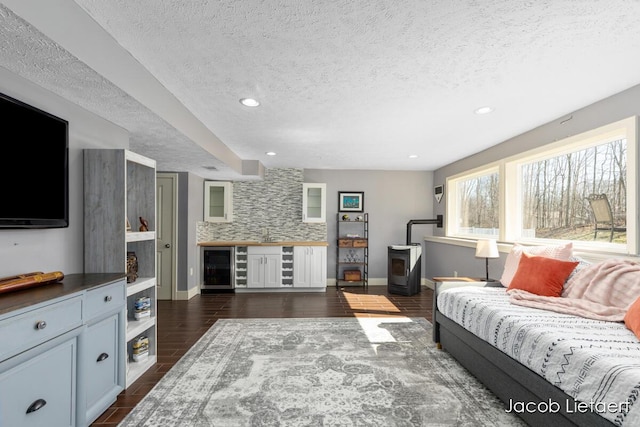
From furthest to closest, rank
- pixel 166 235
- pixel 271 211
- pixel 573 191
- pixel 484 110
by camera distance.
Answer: pixel 271 211 → pixel 166 235 → pixel 573 191 → pixel 484 110

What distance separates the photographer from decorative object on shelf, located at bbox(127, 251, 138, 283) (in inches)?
104

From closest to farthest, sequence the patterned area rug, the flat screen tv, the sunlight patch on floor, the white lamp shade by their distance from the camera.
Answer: the flat screen tv, the patterned area rug, the white lamp shade, the sunlight patch on floor

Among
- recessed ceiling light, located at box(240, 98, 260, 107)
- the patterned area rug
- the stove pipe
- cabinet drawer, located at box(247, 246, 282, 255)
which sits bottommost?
the patterned area rug

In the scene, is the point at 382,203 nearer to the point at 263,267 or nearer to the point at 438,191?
the point at 438,191

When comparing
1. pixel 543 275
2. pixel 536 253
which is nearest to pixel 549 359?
pixel 543 275

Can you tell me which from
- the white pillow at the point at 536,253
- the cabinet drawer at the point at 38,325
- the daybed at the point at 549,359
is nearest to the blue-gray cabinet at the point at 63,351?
the cabinet drawer at the point at 38,325

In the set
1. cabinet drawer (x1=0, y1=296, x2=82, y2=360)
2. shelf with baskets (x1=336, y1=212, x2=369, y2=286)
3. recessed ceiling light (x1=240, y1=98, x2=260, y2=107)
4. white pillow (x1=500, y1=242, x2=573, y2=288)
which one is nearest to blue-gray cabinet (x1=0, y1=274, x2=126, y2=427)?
cabinet drawer (x1=0, y1=296, x2=82, y2=360)

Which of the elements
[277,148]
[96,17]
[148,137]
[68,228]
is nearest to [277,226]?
[277,148]

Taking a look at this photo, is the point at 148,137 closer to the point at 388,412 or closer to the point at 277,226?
the point at 388,412

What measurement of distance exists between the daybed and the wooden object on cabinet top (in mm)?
2626

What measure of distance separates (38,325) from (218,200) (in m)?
4.50

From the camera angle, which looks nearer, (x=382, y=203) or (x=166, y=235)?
(x=166, y=235)

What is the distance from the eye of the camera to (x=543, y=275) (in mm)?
2758

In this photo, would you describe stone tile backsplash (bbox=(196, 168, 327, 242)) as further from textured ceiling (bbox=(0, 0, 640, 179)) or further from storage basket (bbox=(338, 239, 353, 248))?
textured ceiling (bbox=(0, 0, 640, 179))
